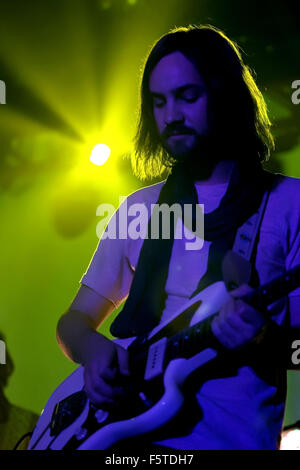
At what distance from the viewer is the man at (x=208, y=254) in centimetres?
99

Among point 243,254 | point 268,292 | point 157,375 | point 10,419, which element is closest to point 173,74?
point 243,254

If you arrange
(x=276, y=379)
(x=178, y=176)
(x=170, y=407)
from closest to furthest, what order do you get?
(x=170, y=407) → (x=276, y=379) → (x=178, y=176)

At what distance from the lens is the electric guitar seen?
98 centimetres

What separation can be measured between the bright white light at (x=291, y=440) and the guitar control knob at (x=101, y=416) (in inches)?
40.0

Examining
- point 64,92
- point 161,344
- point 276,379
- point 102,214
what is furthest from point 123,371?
point 64,92

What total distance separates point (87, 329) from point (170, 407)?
0.41 m

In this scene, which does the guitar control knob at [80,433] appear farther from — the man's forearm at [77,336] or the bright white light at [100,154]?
the bright white light at [100,154]

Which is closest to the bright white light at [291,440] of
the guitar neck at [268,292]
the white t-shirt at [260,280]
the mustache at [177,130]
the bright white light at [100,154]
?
the white t-shirt at [260,280]

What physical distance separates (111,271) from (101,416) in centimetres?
46

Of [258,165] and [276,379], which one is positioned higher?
[258,165]

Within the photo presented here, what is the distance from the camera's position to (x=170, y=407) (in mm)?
966
